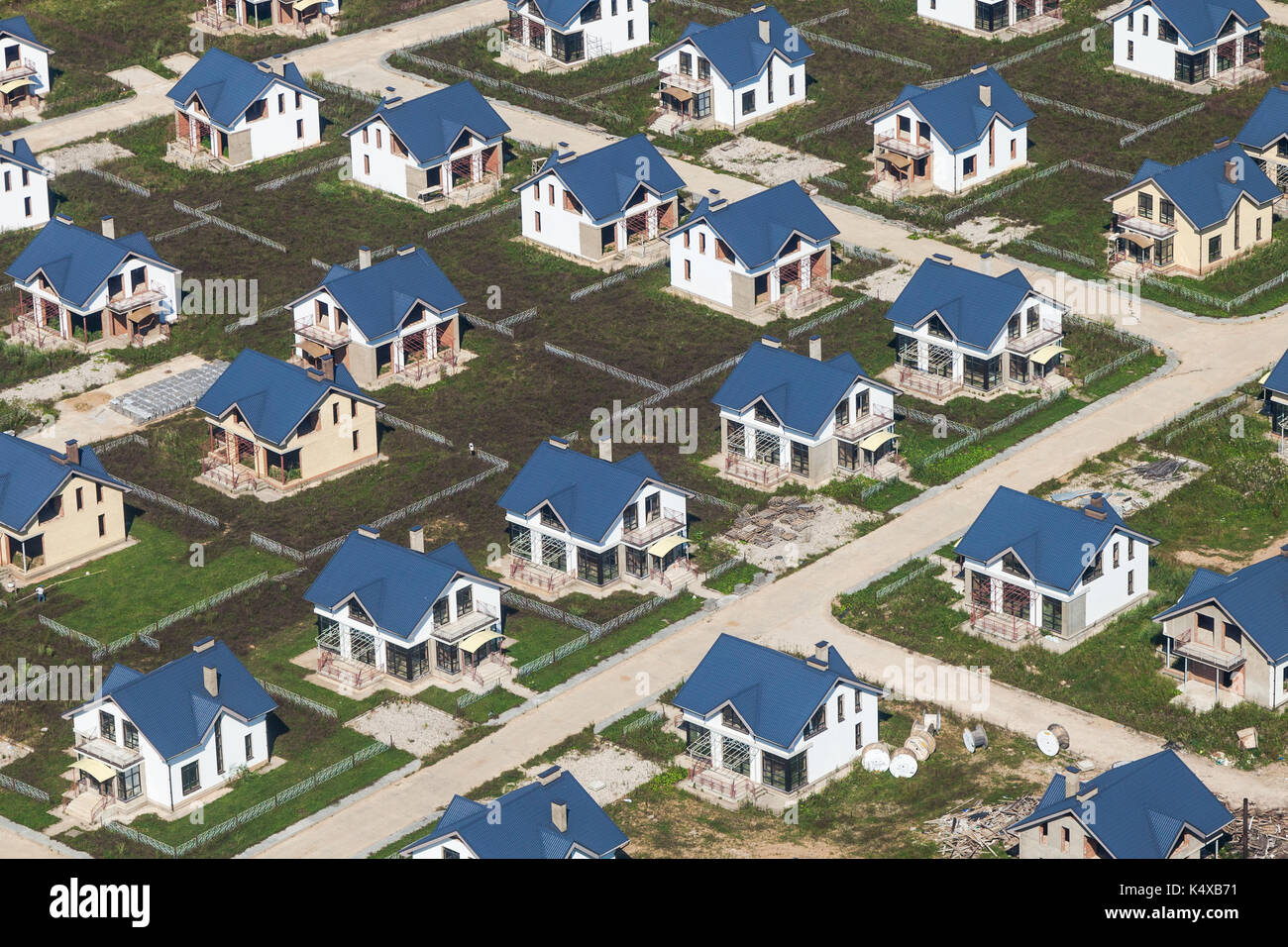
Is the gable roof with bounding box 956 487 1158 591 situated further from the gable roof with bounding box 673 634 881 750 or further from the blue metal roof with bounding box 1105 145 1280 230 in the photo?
the blue metal roof with bounding box 1105 145 1280 230

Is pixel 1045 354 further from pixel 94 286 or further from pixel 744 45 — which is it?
pixel 94 286

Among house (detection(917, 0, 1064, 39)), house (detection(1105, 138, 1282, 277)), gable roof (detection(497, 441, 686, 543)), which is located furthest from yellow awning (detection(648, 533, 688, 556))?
house (detection(917, 0, 1064, 39))

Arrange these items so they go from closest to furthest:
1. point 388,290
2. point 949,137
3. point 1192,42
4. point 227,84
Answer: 1. point 388,290
2. point 949,137
3. point 227,84
4. point 1192,42

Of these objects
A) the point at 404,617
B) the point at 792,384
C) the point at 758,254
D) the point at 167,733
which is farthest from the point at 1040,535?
the point at 167,733

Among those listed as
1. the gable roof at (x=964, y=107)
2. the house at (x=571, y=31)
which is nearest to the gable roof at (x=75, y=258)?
the house at (x=571, y=31)

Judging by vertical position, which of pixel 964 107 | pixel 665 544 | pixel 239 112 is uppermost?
pixel 964 107

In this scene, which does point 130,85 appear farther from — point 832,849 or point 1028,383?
point 832,849
